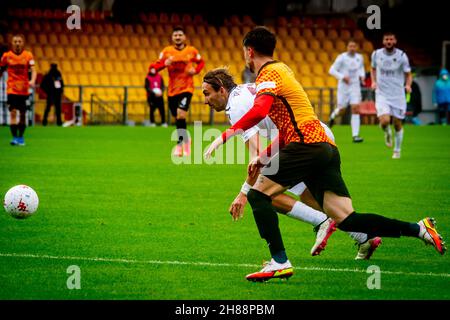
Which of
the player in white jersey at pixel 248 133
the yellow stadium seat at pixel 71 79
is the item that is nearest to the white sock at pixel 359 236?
the player in white jersey at pixel 248 133

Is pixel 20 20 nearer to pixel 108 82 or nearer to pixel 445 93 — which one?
pixel 108 82

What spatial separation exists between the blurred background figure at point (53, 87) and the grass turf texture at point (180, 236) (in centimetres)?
1197

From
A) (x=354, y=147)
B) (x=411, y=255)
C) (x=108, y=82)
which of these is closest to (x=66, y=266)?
(x=411, y=255)

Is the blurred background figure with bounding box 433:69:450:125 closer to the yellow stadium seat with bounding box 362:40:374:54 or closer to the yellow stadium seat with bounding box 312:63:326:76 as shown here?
the yellow stadium seat with bounding box 362:40:374:54

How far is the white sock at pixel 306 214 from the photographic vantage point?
896 cm

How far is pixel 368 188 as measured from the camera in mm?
14992

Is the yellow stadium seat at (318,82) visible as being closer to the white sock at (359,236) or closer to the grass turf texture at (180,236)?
the grass turf texture at (180,236)

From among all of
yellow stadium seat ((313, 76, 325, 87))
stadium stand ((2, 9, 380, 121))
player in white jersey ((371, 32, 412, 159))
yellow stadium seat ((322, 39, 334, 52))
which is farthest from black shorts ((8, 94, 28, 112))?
yellow stadium seat ((322, 39, 334, 52))

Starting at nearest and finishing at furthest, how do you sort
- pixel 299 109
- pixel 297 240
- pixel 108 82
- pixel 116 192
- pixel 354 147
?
1. pixel 299 109
2. pixel 297 240
3. pixel 116 192
4. pixel 354 147
5. pixel 108 82

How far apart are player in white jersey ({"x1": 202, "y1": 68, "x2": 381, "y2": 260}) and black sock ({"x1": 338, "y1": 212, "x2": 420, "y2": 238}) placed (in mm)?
692

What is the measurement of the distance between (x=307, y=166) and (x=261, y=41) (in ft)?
3.51

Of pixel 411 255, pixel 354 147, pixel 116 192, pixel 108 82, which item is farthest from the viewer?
pixel 108 82

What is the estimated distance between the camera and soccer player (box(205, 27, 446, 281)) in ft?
25.6

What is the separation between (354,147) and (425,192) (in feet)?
29.3
